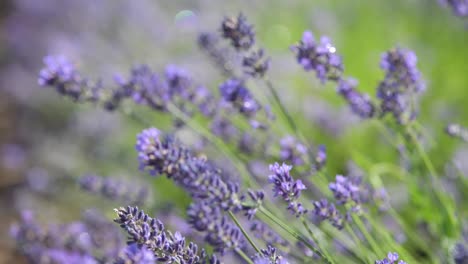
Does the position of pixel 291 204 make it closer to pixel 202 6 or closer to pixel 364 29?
pixel 364 29

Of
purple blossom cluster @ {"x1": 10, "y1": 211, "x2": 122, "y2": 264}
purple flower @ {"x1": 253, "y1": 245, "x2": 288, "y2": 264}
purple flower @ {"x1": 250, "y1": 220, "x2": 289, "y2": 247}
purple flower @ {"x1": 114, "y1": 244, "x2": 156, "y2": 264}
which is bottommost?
purple flower @ {"x1": 114, "y1": 244, "x2": 156, "y2": 264}

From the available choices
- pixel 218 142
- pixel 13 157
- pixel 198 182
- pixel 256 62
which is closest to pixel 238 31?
pixel 256 62

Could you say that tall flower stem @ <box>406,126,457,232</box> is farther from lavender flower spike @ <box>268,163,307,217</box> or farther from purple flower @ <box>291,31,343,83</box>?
lavender flower spike @ <box>268,163,307,217</box>

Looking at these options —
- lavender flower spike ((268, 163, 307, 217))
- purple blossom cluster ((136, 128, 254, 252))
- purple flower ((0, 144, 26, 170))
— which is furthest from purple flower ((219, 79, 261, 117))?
purple flower ((0, 144, 26, 170))

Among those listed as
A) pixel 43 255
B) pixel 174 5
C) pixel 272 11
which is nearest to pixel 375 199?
pixel 43 255

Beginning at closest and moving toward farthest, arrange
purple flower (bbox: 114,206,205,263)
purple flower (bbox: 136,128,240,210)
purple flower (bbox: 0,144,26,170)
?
purple flower (bbox: 114,206,205,263) → purple flower (bbox: 136,128,240,210) → purple flower (bbox: 0,144,26,170)

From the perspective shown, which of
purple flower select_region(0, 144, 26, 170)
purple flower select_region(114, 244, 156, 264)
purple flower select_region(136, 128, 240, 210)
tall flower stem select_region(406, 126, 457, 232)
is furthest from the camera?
purple flower select_region(0, 144, 26, 170)

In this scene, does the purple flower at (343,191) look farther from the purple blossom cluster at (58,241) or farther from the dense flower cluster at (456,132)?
the purple blossom cluster at (58,241)
